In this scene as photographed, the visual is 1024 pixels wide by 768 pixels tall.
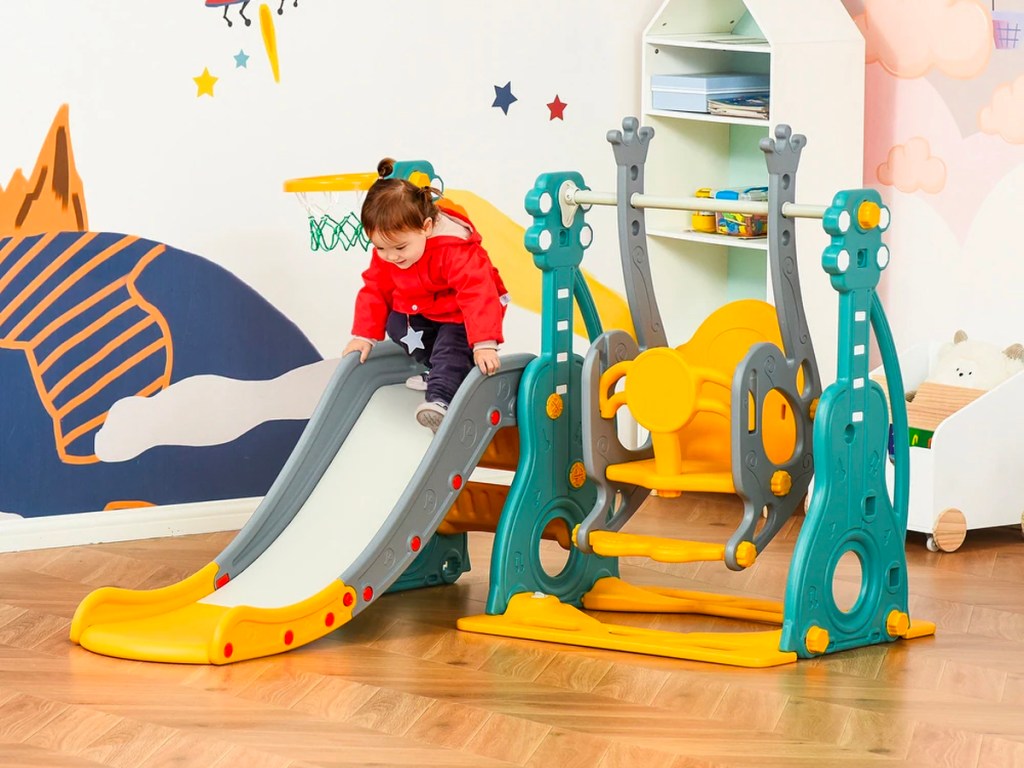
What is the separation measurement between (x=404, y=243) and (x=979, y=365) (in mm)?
1773

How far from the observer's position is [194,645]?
3.12 meters

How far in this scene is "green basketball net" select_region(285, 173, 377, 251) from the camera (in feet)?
14.1

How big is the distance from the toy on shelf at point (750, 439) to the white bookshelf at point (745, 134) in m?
1.16

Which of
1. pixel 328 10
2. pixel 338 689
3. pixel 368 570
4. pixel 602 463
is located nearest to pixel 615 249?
pixel 328 10

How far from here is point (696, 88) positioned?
4.77 meters

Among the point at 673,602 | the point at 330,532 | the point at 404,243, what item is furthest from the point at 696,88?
the point at 330,532

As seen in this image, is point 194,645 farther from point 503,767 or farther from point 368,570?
point 503,767

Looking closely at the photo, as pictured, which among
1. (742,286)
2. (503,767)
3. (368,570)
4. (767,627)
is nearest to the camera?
(503,767)

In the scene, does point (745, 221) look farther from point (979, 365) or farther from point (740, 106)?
point (979, 365)

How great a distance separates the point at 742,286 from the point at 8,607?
2.58m

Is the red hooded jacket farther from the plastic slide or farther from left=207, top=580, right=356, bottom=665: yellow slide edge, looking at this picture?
left=207, top=580, right=356, bottom=665: yellow slide edge

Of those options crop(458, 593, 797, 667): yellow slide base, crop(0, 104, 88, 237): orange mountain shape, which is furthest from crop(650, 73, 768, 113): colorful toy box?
crop(458, 593, 797, 667): yellow slide base

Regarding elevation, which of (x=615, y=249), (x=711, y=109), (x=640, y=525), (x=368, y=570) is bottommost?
(x=640, y=525)

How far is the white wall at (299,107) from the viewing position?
412 cm
